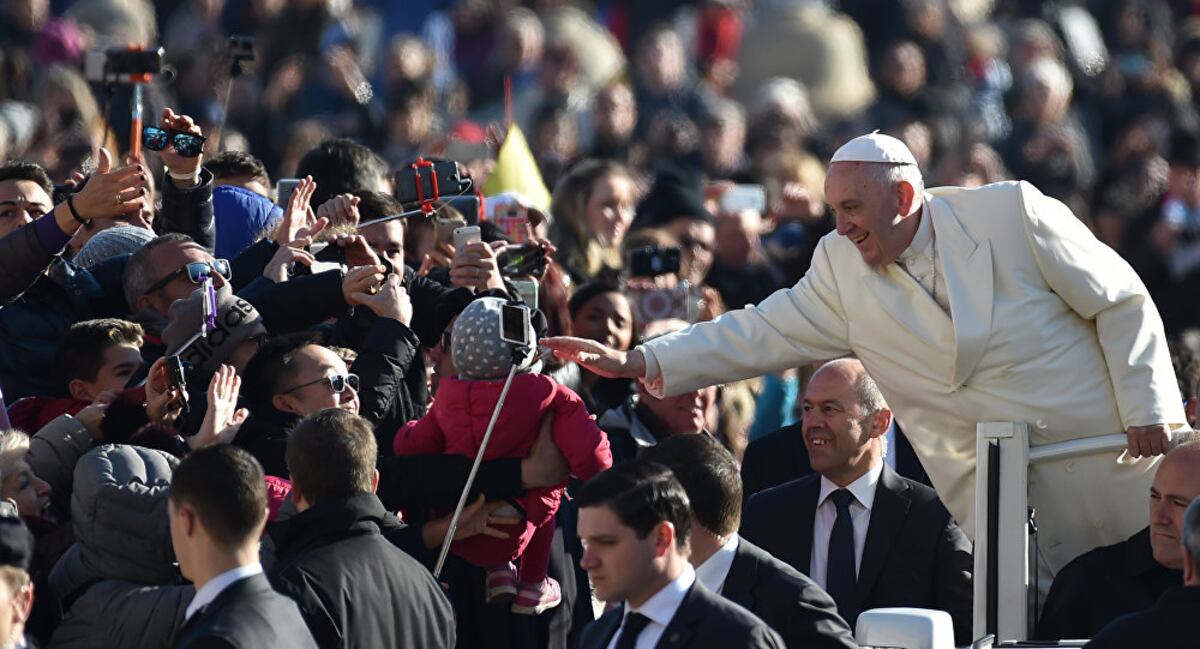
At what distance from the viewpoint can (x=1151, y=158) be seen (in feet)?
54.6

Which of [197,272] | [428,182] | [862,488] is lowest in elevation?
[862,488]

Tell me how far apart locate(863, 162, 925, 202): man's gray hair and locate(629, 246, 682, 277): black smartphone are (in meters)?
2.92

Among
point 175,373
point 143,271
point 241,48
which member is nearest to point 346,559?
point 175,373

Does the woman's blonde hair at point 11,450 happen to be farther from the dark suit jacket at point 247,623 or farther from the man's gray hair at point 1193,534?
the man's gray hair at point 1193,534

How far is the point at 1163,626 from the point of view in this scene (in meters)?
6.21

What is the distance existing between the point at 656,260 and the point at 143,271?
9.93 feet

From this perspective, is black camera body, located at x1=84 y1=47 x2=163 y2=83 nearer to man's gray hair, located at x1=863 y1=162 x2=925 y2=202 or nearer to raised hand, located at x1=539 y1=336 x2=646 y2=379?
raised hand, located at x1=539 y1=336 x2=646 y2=379

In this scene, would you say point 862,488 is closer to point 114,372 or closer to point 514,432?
point 514,432

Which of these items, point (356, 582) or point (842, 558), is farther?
point (842, 558)

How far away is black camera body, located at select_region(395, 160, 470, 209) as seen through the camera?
906 centimetres

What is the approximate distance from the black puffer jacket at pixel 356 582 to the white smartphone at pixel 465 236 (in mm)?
2057

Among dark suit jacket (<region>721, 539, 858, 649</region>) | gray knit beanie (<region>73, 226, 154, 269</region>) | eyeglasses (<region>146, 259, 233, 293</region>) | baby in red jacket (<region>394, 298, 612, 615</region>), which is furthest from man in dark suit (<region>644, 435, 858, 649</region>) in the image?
gray knit beanie (<region>73, 226, 154, 269</region>)

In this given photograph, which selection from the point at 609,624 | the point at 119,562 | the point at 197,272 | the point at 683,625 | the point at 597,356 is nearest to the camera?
the point at 683,625

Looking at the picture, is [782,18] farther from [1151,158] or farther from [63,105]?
[63,105]
